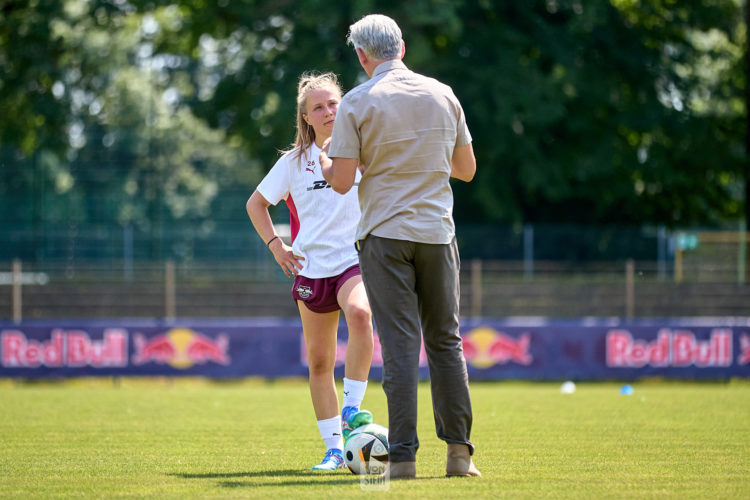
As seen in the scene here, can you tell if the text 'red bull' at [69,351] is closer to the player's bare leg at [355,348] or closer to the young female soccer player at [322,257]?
the young female soccer player at [322,257]

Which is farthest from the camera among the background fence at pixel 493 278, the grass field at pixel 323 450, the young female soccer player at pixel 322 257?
the background fence at pixel 493 278

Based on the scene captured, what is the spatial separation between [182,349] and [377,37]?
10.9 meters

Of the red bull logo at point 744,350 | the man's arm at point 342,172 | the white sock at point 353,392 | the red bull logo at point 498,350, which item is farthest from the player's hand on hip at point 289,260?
the red bull logo at point 744,350

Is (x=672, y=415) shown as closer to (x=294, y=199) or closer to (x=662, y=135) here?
(x=294, y=199)

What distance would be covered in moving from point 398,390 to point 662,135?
2381 cm

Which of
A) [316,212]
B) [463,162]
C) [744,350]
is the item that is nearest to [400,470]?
[463,162]

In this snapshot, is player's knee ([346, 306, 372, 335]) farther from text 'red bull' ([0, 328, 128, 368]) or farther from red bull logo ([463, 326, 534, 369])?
text 'red bull' ([0, 328, 128, 368])

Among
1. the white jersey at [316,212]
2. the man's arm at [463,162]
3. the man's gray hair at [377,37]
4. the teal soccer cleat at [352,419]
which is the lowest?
the teal soccer cleat at [352,419]

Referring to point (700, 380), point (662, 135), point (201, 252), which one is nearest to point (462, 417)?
point (700, 380)

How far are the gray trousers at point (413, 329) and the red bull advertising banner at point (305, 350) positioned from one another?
394 inches

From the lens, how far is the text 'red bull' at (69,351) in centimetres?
1492

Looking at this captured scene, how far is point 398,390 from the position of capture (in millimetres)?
4660

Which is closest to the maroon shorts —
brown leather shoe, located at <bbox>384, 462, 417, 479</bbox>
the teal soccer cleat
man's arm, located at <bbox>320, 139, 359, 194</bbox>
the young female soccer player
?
the young female soccer player

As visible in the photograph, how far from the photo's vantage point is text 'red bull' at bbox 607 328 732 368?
594 inches
